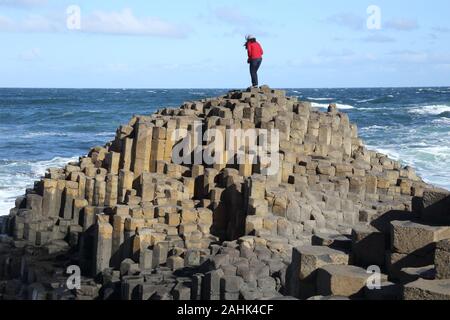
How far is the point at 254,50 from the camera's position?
18250 millimetres

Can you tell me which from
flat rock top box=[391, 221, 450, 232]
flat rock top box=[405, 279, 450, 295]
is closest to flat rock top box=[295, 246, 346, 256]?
flat rock top box=[391, 221, 450, 232]

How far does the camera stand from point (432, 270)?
8336mm

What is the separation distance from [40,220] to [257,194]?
460 cm

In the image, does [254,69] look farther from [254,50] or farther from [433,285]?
[433,285]

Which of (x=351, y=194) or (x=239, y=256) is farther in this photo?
(x=351, y=194)

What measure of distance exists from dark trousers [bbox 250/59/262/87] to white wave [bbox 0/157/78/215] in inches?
277

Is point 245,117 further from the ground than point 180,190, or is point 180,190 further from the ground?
point 245,117

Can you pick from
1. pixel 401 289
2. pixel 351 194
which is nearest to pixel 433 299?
pixel 401 289

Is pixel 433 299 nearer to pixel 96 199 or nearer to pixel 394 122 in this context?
pixel 96 199

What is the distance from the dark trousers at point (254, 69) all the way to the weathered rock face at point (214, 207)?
68 cm

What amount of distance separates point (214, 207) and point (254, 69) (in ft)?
17.2

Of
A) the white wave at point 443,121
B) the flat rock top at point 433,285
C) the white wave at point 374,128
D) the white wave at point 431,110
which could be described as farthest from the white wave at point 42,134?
the flat rock top at point 433,285

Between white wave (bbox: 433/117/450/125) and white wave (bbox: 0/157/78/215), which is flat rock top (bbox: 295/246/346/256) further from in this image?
white wave (bbox: 433/117/450/125)

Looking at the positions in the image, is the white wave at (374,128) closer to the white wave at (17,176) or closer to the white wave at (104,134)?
the white wave at (104,134)
